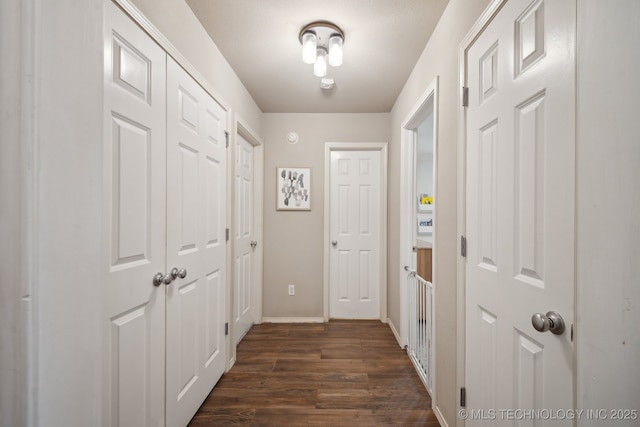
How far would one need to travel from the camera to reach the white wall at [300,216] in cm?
325

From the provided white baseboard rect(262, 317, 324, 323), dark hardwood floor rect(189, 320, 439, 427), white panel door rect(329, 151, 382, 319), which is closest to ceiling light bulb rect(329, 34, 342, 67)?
white panel door rect(329, 151, 382, 319)

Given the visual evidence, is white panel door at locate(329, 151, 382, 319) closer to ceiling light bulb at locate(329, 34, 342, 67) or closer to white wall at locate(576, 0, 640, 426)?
ceiling light bulb at locate(329, 34, 342, 67)

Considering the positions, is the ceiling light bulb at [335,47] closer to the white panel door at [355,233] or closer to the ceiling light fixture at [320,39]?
the ceiling light fixture at [320,39]

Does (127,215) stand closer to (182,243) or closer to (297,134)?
(182,243)

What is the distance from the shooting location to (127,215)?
113 centimetres

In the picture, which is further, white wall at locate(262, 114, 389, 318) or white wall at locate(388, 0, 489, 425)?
white wall at locate(262, 114, 389, 318)

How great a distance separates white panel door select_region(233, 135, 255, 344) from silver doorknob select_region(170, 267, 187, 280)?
113 cm

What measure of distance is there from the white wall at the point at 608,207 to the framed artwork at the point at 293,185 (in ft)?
8.68

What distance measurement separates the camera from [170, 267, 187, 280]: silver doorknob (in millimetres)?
1406

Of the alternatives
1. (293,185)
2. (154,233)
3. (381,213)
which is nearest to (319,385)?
(154,233)

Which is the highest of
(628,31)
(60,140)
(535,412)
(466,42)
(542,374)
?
(466,42)

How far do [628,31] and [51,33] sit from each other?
101cm

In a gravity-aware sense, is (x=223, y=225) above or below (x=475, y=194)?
below

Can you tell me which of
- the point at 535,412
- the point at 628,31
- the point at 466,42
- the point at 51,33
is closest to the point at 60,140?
the point at 51,33
